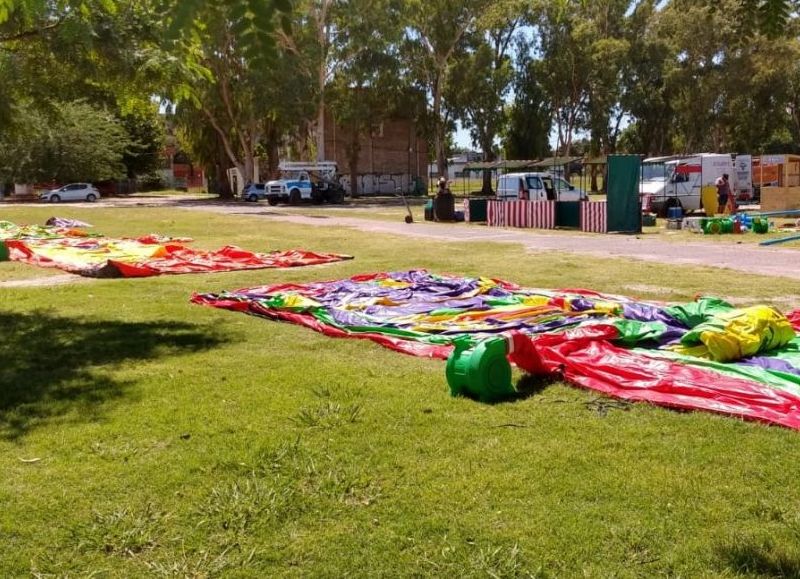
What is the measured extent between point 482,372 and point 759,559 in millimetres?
2601

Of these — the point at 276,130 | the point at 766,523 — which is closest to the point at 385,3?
the point at 276,130

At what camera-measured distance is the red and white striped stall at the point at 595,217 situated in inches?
937

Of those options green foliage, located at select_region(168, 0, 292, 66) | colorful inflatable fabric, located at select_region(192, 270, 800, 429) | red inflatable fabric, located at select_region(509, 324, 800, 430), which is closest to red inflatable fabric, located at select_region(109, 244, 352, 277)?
colorful inflatable fabric, located at select_region(192, 270, 800, 429)

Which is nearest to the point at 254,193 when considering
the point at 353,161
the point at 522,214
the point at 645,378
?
the point at 353,161

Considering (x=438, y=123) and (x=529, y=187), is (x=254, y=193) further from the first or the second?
(x=529, y=187)

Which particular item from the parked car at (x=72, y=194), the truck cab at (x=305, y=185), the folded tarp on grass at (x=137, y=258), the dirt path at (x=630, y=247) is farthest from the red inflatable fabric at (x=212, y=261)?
A: the parked car at (x=72, y=194)

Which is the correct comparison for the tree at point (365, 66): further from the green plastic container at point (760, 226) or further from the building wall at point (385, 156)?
the green plastic container at point (760, 226)

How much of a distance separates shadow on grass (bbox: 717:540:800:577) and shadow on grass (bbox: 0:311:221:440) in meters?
4.24

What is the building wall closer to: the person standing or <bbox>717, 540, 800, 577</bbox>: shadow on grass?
the person standing

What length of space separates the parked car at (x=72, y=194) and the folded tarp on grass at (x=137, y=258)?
4196 centimetres

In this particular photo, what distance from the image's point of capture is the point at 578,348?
7.09m

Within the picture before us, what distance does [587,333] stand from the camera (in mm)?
7496

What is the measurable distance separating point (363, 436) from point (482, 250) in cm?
1389

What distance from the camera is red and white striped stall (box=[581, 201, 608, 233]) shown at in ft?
78.0
